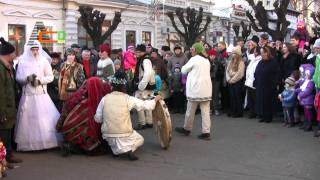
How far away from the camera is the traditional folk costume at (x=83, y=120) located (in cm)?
848

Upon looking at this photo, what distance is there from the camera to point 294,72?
38.2ft

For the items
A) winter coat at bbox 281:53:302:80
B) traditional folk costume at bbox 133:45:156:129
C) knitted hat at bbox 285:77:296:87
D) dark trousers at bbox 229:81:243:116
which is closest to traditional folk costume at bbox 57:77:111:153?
traditional folk costume at bbox 133:45:156:129

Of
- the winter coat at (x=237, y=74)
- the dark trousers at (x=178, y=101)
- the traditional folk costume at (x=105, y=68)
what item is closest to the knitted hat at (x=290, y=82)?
the winter coat at (x=237, y=74)

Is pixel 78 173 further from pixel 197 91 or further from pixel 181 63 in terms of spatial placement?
pixel 181 63

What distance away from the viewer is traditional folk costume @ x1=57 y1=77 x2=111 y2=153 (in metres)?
8.48

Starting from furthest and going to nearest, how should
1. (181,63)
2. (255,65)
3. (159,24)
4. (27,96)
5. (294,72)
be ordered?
(159,24)
(181,63)
(255,65)
(294,72)
(27,96)

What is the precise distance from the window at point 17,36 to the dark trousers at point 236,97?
1826 cm

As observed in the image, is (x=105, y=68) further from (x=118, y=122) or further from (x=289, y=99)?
(x=289, y=99)

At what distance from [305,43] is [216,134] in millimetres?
4361

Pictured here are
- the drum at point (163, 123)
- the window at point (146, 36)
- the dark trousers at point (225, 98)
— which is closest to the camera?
the drum at point (163, 123)

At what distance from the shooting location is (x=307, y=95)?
1090 cm

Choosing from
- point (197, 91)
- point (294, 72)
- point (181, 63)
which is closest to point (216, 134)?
point (197, 91)

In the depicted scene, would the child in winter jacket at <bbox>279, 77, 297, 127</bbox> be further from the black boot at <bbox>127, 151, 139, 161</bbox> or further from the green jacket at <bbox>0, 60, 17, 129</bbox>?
the green jacket at <bbox>0, 60, 17, 129</bbox>

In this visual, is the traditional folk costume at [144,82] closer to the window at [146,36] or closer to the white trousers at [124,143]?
the white trousers at [124,143]
